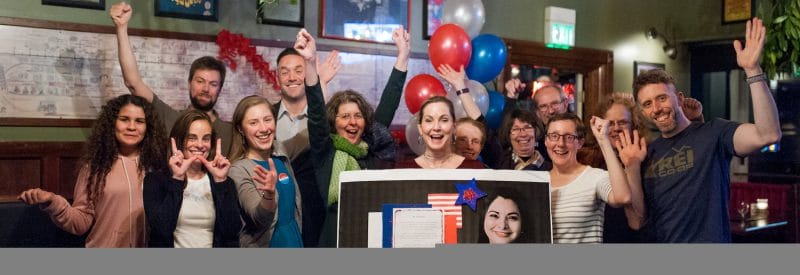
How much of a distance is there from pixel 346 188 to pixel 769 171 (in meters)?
6.07

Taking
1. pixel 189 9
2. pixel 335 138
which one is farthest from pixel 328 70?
pixel 189 9

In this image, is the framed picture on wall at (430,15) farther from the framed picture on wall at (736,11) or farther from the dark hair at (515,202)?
the dark hair at (515,202)

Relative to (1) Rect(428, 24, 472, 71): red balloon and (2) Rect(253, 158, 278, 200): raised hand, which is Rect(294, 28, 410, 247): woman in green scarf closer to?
(2) Rect(253, 158, 278, 200): raised hand

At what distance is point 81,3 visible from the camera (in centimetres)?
374

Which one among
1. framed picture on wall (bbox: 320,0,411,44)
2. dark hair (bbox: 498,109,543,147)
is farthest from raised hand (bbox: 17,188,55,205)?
framed picture on wall (bbox: 320,0,411,44)

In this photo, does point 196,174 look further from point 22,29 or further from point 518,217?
point 22,29

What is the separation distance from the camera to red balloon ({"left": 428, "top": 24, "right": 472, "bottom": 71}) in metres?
3.58

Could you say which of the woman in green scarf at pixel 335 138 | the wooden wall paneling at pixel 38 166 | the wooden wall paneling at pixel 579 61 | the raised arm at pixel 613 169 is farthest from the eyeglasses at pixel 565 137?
the wooden wall paneling at pixel 579 61

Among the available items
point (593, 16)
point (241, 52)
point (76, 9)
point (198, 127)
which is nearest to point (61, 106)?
point (76, 9)

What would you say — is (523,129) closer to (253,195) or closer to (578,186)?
(578,186)

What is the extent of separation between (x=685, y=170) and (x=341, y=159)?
3.34 feet

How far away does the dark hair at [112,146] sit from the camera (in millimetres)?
2318

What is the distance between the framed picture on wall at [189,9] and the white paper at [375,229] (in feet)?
9.59

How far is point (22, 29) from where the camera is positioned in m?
3.59
